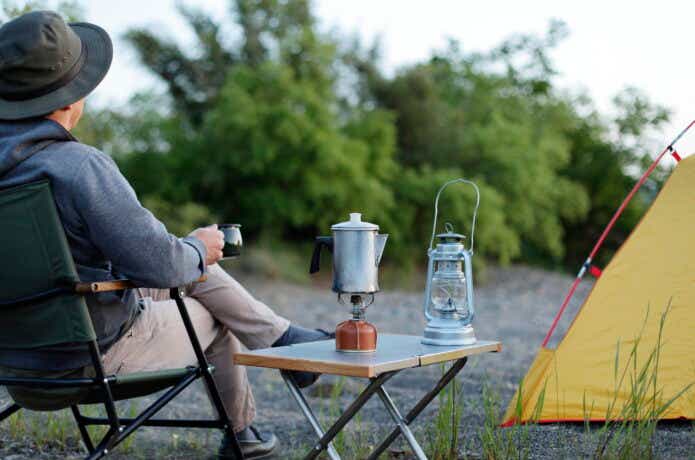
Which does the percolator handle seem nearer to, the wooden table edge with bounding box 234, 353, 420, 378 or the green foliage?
the wooden table edge with bounding box 234, 353, 420, 378

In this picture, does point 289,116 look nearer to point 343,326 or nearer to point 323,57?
point 323,57

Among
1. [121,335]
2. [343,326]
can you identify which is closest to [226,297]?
[121,335]

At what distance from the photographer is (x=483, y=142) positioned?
13102mm

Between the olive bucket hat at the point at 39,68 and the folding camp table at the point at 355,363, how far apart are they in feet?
2.73

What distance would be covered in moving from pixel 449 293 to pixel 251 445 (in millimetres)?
879

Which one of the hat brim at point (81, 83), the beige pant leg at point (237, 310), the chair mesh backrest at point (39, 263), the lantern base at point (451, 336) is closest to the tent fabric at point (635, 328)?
the lantern base at point (451, 336)

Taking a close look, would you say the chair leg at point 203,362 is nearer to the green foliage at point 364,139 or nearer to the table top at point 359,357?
the table top at point 359,357

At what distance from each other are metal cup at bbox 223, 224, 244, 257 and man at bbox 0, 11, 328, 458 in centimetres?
7

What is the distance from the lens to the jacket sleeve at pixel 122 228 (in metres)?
2.06

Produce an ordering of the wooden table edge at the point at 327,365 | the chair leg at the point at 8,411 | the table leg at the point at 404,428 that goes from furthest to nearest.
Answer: the chair leg at the point at 8,411 → the table leg at the point at 404,428 → the wooden table edge at the point at 327,365

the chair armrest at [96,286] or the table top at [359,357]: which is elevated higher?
the chair armrest at [96,286]

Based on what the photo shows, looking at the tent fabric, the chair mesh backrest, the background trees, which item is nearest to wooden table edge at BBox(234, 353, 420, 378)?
the chair mesh backrest

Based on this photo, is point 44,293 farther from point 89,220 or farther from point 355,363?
point 355,363

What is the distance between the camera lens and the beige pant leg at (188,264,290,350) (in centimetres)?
254
